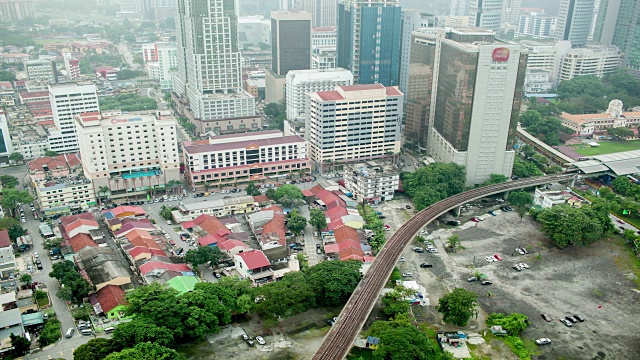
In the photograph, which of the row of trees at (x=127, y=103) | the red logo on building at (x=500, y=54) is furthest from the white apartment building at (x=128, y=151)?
the red logo on building at (x=500, y=54)

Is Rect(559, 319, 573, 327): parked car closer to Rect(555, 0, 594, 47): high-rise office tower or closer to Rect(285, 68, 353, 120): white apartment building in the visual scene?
Rect(285, 68, 353, 120): white apartment building

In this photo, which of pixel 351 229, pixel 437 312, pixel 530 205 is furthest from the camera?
pixel 530 205

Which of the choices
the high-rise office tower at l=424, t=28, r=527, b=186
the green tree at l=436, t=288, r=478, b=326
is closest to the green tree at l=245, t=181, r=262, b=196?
the high-rise office tower at l=424, t=28, r=527, b=186

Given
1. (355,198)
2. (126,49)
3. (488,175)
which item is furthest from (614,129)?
(126,49)

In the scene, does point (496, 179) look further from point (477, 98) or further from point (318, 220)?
point (318, 220)

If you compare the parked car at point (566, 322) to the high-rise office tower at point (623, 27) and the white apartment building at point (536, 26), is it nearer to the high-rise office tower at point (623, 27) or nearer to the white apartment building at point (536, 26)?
the high-rise office tower at point (623, 27)

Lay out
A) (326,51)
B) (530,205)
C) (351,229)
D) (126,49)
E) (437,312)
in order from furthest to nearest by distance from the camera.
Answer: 1. (126,49)
2. (326,51)
3. (530,205)
4. (351,229)
5. (437,312)

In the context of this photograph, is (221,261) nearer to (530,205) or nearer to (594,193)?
(530,205)

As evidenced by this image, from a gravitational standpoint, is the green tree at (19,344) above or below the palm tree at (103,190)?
below
